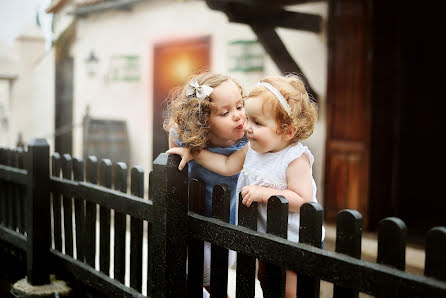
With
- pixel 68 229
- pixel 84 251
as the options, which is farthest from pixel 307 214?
pixel 68 229

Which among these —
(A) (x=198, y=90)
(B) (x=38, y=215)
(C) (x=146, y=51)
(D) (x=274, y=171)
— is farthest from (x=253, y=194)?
(C) (x=146, y=51)

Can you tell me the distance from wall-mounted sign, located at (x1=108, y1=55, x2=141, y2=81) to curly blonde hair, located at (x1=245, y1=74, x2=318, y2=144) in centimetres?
720

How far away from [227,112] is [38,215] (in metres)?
1.59

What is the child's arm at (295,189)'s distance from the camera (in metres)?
1.70

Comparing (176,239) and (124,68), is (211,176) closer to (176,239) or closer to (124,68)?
(176,239)

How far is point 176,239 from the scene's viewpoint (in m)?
1.96

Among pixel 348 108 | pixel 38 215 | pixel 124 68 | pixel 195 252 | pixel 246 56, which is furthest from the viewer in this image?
pixel 124 68

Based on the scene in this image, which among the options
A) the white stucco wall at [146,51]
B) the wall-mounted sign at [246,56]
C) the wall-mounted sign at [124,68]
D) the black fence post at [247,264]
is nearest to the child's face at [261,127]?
the black fence post at [247,264]

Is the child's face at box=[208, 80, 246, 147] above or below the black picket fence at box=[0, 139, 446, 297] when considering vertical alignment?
above

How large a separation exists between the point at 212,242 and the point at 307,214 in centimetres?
48

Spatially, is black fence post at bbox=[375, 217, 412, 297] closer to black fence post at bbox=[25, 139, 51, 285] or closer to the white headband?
the white headband

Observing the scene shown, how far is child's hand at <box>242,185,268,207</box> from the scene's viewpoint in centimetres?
171

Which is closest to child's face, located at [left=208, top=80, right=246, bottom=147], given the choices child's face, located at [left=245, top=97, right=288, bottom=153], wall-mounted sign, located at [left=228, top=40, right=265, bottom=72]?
child's face, located at [left=245, top=97, right=288, bottom=153]

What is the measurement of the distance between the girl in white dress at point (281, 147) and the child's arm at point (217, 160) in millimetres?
119
